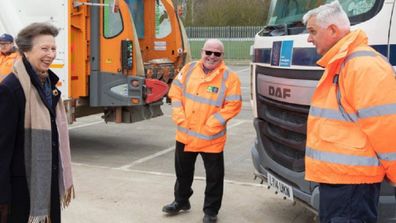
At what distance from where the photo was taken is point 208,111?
4844 mm

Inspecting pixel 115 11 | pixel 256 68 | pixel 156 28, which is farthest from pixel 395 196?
pixel 156 28

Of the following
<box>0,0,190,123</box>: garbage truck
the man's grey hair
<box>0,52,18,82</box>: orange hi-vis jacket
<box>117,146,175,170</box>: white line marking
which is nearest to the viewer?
the man's grey hair

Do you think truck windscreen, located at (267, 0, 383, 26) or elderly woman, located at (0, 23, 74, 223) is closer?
elderly woman, located at (0, 23, 74, 223)

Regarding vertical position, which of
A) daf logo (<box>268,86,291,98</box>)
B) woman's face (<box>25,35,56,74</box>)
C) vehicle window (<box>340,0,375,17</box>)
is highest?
vehicle window (<box>340,0,375,17</box>)

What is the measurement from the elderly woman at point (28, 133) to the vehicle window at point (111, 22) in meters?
4.95

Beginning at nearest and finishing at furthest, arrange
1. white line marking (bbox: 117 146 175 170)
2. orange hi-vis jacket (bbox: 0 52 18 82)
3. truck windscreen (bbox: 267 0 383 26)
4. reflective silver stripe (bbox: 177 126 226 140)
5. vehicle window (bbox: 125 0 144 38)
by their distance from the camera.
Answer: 1. truck windscreen (bbox: 267 0 383 26)
2. reflective silver stripe (bbox: 177 126 226 140)
3. orange hi-vis jacket (bbox: 0 52 18 82)
4. white line marking (bbox: 117 146 175 170)
5. vehicle window (bbox: 125 0 144 38)

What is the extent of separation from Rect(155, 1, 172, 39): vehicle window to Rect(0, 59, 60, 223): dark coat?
6998 mm

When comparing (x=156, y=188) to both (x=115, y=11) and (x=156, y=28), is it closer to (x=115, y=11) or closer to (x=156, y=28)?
(x=115, y=11)

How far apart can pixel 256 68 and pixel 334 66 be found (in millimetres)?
1950

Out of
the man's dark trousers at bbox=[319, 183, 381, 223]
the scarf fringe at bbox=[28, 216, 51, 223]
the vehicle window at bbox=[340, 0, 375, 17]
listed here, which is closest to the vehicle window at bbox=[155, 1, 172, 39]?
the vehicle window at bbox=[340, 0, 375, 17]

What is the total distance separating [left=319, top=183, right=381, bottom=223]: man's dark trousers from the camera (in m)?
2.90

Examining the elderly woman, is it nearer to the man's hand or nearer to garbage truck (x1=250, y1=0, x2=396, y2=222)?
the man's hand

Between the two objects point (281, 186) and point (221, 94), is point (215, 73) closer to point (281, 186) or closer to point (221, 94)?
point (221, 94)

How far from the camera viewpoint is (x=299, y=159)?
4.14 m
